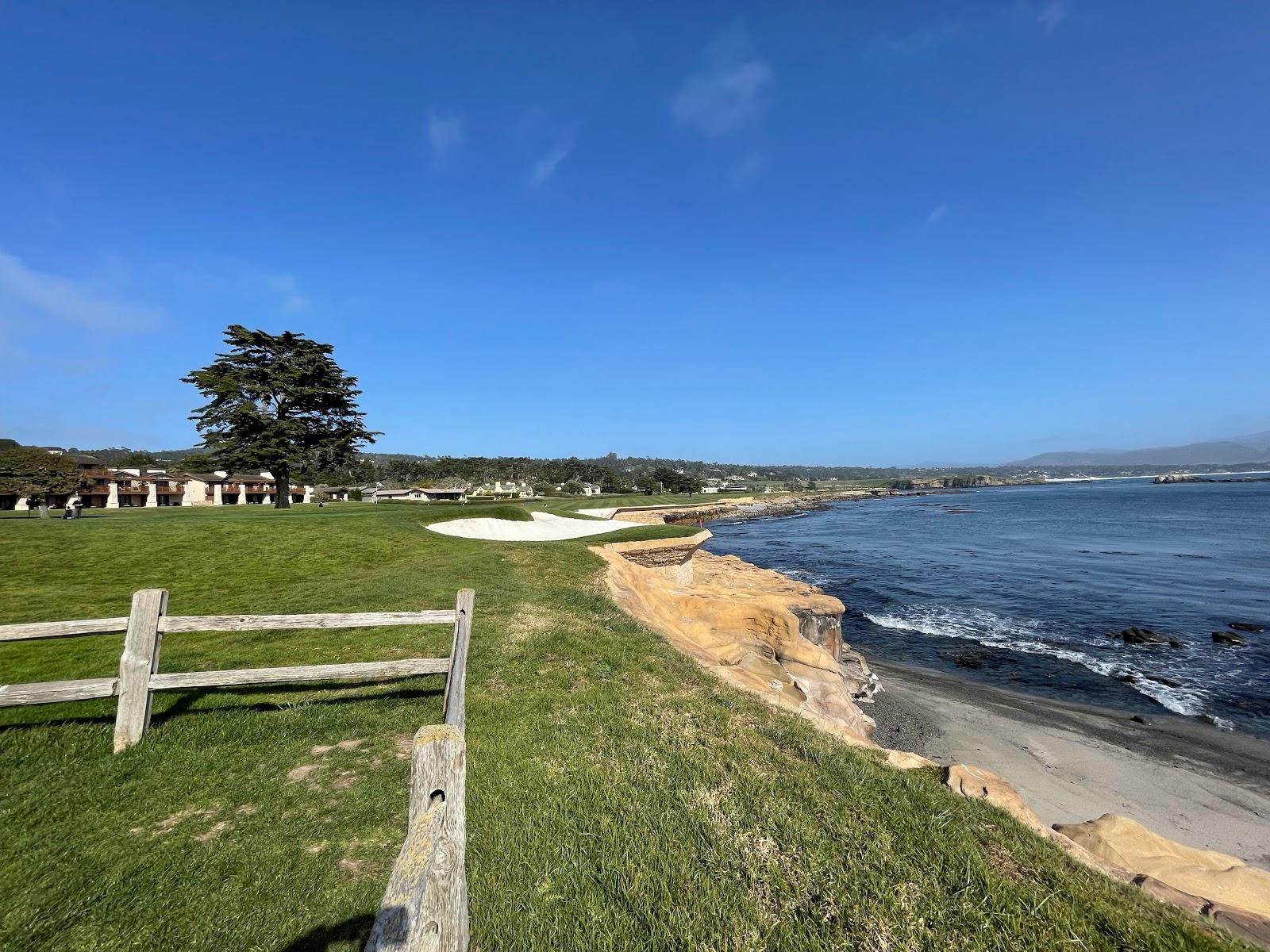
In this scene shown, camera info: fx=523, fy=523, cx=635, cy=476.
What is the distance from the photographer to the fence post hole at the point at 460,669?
15.9 feet

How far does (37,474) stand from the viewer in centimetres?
3531

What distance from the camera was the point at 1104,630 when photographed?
22406 mm

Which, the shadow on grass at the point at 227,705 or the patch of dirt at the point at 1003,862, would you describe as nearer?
the patch of dirt at the point at 1003,862

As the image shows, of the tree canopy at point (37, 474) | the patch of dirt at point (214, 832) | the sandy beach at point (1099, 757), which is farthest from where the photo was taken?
the tree canopy at point (37, 474)

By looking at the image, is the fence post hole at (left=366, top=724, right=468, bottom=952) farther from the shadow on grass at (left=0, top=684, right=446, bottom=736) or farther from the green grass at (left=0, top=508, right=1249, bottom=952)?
the shadow on grass at (left=0, top=684, right=446, bottom=736)

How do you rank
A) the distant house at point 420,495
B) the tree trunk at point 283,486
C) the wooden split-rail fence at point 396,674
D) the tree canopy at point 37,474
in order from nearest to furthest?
the wooden split-rail fence at point 396,674 → the tree trunk at point 283,486 → the tree canopy at point 37,474 → the distant house at point 420,495

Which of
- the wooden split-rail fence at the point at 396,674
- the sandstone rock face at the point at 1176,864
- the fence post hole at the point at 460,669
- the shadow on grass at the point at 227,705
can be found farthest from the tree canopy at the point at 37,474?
the sandstone rock face at the point at 1176,864

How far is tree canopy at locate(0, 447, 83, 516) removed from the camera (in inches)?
1371

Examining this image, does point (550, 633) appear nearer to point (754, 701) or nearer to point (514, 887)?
point (754, 701)

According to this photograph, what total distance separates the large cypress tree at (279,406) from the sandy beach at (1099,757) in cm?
3494

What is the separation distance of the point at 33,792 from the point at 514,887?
4.42m

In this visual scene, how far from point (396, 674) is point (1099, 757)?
16.0 meters

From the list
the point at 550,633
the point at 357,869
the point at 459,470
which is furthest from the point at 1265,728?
the point at 459,470

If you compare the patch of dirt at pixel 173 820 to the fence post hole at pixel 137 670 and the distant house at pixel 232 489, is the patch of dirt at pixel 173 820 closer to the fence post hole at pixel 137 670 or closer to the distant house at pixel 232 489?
the fence post hole at pixel 137 670
